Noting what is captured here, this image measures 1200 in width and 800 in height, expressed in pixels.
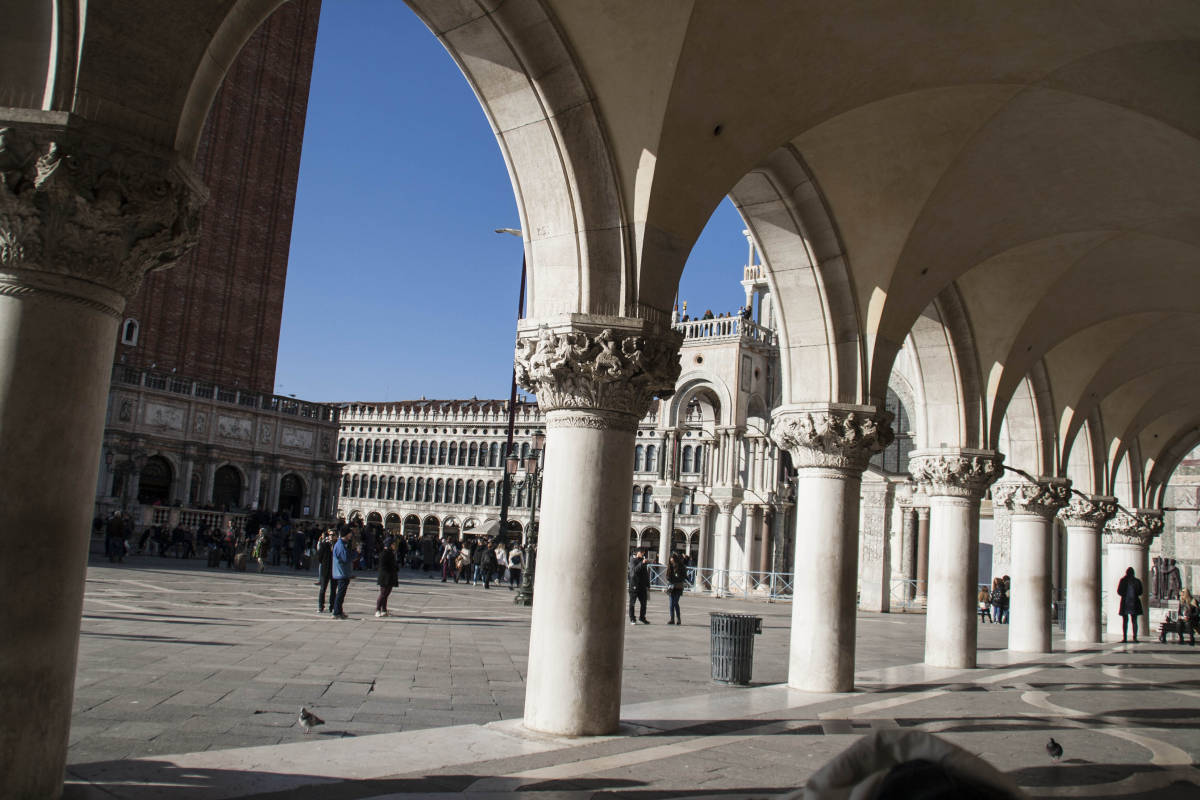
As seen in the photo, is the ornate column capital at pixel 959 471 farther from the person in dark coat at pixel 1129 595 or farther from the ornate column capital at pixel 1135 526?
the ornate column capital at pixel 1135 526

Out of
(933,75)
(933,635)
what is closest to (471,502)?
(933,635)

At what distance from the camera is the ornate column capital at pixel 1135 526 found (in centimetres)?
2108

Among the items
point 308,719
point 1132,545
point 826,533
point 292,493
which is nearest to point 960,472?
point 826,533

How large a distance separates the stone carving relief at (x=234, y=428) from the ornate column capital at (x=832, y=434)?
3283cm

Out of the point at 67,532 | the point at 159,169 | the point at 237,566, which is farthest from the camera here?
the point at 237,566

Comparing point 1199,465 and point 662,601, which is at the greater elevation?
point 1199,465

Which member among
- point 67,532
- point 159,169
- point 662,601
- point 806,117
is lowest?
point 662,601

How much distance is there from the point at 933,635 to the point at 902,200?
226 inches

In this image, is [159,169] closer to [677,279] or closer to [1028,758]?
[677,279]

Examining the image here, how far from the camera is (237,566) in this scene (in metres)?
24.2

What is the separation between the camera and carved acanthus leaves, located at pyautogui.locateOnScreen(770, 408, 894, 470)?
9695 mm

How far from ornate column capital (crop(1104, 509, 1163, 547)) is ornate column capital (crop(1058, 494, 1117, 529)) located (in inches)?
126

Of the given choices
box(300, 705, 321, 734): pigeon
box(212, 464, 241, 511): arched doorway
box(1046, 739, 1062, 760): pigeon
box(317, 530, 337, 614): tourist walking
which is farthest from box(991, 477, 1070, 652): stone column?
box(212, 464, 241, 511): arched doorway

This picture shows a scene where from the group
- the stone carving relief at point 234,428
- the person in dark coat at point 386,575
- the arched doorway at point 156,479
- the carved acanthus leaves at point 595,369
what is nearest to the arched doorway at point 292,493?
the stone carving relief at point 234,428
